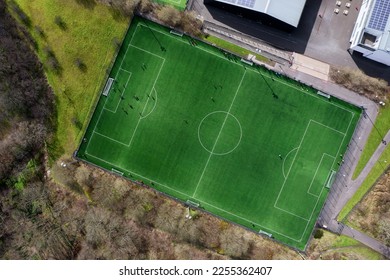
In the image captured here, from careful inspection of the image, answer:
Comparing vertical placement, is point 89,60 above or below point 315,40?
below

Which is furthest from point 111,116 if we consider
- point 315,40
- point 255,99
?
point 315,40

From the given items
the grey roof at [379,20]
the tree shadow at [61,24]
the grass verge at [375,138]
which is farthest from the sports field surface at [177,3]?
the grass verge at [375,138]

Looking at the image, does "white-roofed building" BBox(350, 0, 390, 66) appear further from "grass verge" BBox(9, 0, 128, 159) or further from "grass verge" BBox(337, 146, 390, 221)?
"grass verge" BBox(9, 0, 128, 159)

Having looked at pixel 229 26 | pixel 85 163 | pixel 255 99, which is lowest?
pixel 85 163

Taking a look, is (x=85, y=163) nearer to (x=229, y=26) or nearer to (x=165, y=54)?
(x=165, y=54)
